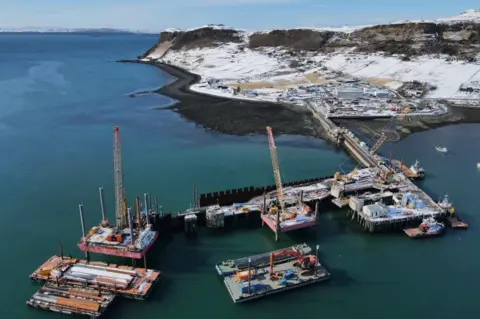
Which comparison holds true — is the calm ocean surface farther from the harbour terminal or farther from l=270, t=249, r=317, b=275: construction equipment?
l=270, t=249, r=317, b=275: construction equipment

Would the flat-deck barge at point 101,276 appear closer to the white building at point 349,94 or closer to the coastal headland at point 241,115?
the coastal headland at point 241,115

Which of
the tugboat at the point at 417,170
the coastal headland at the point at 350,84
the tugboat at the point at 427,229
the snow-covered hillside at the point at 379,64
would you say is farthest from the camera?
the snow-covered hillside at the point at 379,64

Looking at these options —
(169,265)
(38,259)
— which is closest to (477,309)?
(169,265)

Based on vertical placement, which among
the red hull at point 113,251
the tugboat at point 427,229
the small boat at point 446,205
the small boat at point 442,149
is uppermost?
the small boat at point 442,149

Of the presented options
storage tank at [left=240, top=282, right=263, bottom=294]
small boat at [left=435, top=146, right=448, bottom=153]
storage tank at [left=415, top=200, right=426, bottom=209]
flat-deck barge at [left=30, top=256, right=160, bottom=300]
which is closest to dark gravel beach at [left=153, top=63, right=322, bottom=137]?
small boat at [left=435, top=146, right=448, bottom=153]

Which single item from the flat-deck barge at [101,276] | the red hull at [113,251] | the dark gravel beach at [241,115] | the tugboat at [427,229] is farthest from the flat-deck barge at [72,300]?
the dark gravel beach at [241,115]

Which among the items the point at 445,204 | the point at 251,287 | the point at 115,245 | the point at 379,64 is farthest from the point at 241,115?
the point at 379,64

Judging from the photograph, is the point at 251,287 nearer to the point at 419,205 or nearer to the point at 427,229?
the point at 427,229
